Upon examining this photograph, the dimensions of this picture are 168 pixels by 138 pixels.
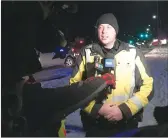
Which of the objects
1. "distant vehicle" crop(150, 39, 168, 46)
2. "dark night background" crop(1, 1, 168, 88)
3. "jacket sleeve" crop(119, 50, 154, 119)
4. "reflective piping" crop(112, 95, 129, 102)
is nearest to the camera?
"jacket sleeve" crop(119, 50, 154, 119)

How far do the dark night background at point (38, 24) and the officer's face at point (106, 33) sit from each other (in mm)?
208

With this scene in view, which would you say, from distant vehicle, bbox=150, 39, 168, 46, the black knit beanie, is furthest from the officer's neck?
distant vehicle, bbox=150, 39, 168, 46

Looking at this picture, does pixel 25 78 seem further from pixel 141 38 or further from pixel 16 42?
pixel 141 38

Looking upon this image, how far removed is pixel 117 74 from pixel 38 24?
81 centimetres

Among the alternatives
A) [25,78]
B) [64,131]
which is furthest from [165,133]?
[25,78]

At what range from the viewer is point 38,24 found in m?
2.29

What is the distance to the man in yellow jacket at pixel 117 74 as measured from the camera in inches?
79.0

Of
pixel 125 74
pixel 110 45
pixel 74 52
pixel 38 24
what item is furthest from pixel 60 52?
pixel 125 74

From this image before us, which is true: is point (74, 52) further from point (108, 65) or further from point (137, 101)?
point (137, 101)

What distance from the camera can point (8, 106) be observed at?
7.66ft

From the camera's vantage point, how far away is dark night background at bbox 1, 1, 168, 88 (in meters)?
2.25

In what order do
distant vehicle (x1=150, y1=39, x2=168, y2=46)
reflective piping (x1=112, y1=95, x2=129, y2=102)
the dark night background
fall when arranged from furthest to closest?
distant vehicle (x1=150, y1=39, x2=168, y2=46) < the dark night background < reflective piping (x1=112, y1=95, x2=129, y2=102)

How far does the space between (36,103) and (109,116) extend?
688 mm

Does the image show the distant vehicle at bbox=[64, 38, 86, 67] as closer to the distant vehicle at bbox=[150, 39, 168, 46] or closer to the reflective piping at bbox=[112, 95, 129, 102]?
the reflective piping at bbox=[112, 95, 129, 102]
